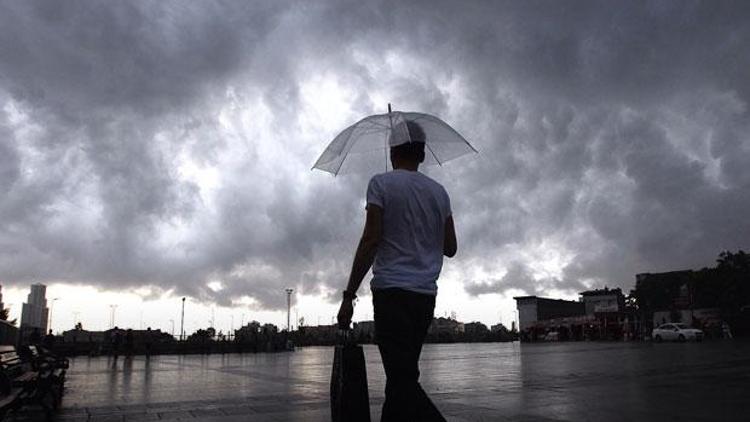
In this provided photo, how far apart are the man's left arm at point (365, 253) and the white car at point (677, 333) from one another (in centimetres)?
4241

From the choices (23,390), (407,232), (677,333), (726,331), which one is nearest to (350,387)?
(407,232)

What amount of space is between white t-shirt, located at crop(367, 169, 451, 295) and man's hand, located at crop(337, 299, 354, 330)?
208 mm

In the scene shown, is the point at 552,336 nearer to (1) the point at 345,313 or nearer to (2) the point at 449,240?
(2) the point at 449,240

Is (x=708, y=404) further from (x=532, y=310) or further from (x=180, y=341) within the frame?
(x=532, y=310)

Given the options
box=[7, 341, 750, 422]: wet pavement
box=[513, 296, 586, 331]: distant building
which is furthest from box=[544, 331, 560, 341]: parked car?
box=[7, 341, 750, 422]: wet pavement

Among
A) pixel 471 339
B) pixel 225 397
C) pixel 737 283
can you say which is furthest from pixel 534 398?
pixel 471 339

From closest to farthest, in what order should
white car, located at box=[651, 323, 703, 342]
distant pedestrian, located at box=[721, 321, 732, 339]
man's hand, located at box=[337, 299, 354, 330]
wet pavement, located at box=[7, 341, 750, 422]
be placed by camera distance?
man's hand, located at box=[337, 299, 354, 330]
wet pavement, located at box=[7, 341, 750, 422]
white car, located at box=[651, 323, 703, 342]
distant pedestrian, located at box=[721, 321, 732, 339]

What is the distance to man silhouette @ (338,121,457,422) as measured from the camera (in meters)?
2.87

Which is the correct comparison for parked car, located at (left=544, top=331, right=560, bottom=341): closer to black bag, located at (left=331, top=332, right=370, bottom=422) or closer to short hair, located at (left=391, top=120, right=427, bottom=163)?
short hair, located at (left=391, top=120, right=427, bottom=163)

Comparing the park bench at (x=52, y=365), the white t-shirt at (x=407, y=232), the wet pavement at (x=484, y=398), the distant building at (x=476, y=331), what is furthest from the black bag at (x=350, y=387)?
the distant building at (x=476, y=331)

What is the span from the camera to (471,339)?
273 ft

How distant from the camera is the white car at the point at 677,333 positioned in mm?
38844

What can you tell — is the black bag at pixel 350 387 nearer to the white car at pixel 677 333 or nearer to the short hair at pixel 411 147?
the short hair at pixel 411 147

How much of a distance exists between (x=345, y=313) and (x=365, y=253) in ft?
1.20
